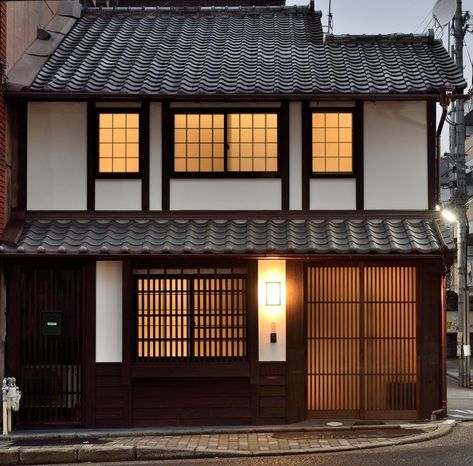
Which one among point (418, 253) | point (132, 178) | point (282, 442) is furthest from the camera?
point (132, 178)

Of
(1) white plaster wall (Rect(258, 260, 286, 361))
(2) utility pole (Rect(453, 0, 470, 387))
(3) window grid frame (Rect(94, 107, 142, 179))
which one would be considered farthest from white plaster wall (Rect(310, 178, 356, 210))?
(2) utility pole (Rect(453, 0, 470, 387))

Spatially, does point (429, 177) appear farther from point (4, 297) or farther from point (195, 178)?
point (4, 297)

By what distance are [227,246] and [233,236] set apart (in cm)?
47

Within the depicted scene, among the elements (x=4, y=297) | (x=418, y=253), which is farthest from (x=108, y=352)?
(x=418, y=253)

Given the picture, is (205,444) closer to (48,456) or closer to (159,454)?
(159,454)

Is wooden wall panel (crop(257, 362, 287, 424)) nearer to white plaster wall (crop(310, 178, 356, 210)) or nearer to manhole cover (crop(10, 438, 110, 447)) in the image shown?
manhole cover (crop(10, 438, 110, 447))

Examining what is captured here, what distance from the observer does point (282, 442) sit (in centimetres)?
1319

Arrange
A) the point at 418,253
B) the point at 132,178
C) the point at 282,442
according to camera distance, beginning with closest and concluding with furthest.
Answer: the point at 282,442, the point at 418,253, the point at 132,178

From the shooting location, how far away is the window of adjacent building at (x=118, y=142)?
15.2 meters

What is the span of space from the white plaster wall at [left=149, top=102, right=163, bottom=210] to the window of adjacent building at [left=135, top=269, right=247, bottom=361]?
1.61 m

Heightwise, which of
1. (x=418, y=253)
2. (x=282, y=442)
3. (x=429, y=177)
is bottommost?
(x=282, y=442)

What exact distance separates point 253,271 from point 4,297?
5166 mm

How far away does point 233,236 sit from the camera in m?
14.4

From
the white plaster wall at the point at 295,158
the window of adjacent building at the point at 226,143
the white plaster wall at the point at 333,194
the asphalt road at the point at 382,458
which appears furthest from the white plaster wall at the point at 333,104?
the asphalt road at the point at 382,458
